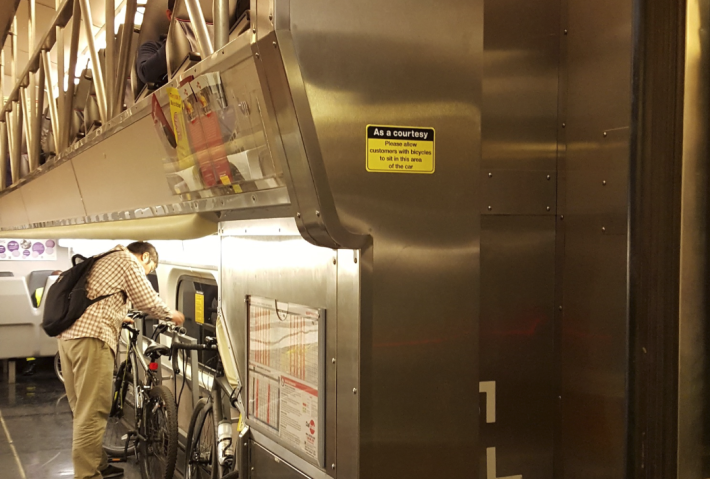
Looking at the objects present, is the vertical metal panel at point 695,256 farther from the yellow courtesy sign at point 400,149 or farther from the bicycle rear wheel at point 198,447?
the bicycle rear wheel at point 198,447

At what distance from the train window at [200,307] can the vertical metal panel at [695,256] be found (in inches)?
200

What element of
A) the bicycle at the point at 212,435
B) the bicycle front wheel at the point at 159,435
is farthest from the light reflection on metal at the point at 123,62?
the bicycle front wheel at the point at 159,435

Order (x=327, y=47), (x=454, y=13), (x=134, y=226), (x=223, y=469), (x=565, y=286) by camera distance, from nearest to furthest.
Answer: (x=327, y=47) < (x=454, y=13) < (x=565, y=286) < (x=134, y=226) < (x=223, y=469)

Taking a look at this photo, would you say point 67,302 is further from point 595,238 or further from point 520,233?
point 595,238

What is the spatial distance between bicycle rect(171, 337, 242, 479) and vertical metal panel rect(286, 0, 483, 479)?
243cm

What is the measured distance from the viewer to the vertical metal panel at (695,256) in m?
1.04

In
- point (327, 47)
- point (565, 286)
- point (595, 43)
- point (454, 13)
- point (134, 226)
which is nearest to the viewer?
point (327, 47)

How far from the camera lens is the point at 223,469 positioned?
4312 millimetres

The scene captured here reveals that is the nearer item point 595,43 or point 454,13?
point 454,13

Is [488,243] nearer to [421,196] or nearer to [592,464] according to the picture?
[421,196]

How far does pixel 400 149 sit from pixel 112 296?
14.4 feet

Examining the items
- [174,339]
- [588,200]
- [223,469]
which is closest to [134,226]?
→ [223,469]

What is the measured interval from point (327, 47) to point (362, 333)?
713mm

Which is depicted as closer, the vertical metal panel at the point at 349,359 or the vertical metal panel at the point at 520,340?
the vertical metal panel at the point at 349,359
